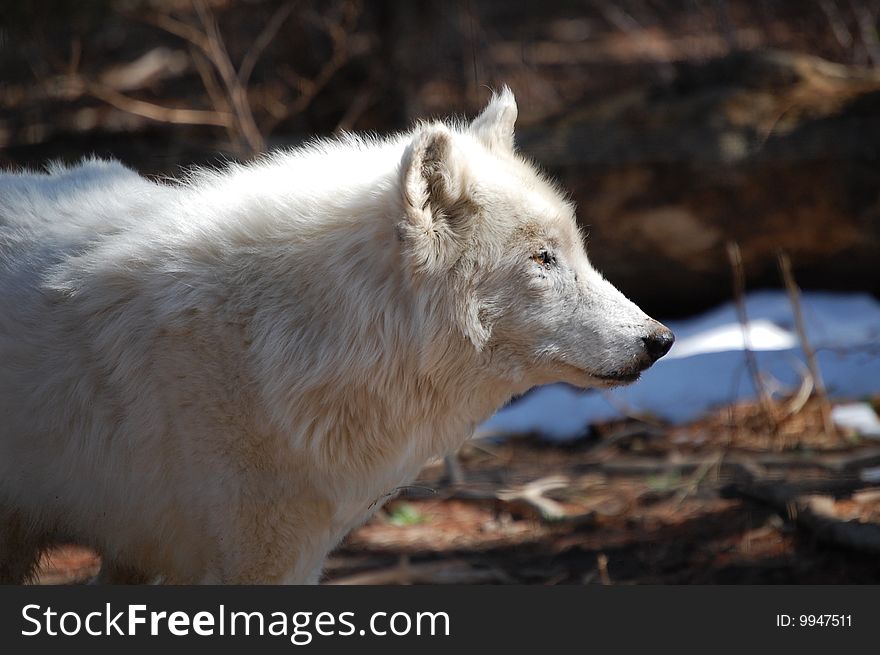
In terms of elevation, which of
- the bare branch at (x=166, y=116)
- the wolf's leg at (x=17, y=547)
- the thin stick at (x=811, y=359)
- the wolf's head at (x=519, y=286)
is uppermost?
the bare branch at (x=166, y=116)

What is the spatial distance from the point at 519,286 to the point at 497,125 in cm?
69

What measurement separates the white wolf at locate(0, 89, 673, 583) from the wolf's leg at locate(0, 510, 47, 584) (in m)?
0.06

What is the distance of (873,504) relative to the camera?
16.1 feet

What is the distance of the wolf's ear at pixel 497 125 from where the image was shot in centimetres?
363

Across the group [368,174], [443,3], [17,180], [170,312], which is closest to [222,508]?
[170,312]

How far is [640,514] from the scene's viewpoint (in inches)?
217

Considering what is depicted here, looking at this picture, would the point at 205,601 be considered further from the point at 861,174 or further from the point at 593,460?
the point at 861,174

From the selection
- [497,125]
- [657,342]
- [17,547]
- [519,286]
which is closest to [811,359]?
[657,342]

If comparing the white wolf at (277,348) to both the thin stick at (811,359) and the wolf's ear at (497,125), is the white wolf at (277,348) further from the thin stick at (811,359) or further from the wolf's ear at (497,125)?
the thin stick at (811,359)

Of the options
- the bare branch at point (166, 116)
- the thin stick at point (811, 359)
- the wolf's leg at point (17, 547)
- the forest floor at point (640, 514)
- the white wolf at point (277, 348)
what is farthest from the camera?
the bare branch at point (166, 116)

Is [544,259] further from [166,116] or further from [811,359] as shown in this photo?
[166,116]

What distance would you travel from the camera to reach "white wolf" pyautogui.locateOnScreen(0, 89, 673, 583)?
324cm

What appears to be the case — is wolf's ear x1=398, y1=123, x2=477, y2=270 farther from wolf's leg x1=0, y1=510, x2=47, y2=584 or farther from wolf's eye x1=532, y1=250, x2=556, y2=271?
wolf's leg x1=0, y1=510, x2=47, y2=584

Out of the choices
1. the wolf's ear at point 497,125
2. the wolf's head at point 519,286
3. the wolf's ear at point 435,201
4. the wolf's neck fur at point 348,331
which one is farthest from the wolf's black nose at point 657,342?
the wolf's ear at point 497,125
